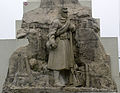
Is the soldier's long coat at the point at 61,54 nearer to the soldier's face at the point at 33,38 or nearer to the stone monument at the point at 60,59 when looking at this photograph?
the stone monument at the point at 60,59

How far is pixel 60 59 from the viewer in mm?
9484

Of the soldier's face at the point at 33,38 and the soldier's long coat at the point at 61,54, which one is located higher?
the soldier's face at the point at 33,38

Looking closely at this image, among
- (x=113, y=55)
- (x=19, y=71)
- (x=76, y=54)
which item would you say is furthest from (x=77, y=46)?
(x=113, y=55)

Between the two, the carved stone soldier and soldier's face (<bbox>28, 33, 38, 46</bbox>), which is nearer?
the carved stone soldier

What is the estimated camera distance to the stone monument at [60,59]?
9398 mm

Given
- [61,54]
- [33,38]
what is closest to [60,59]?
[61,54]

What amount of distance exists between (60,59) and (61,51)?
20 centimetres

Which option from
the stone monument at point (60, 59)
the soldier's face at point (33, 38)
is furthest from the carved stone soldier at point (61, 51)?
the soldier's face at point (33, 38)

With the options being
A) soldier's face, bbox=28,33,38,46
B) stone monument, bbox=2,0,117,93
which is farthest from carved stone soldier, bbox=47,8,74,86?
soldier's face, bbox=28,33,38,46

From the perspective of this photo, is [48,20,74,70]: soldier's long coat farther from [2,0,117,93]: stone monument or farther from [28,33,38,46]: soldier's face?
[28,33,38,46]: soldier's face

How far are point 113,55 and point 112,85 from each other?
165 inches

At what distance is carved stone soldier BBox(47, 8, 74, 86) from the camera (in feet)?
31.0

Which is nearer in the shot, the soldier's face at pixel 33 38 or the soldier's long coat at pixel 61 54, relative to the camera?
the soldier's long coat at pixel 61 54

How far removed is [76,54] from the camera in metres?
10.1
